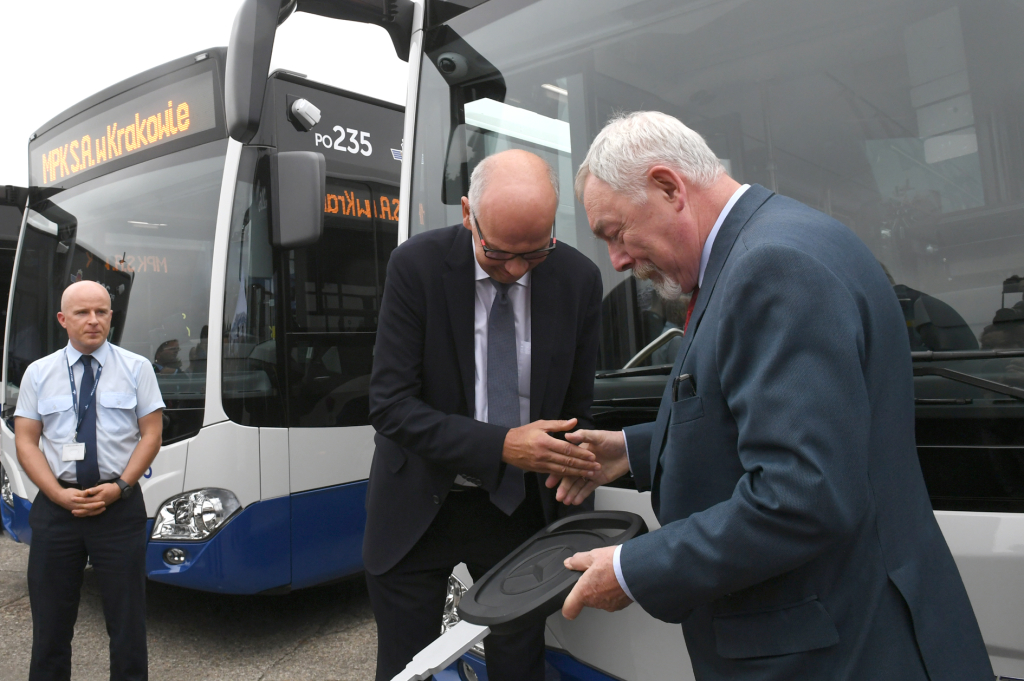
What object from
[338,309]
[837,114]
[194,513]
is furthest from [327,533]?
[837,114]

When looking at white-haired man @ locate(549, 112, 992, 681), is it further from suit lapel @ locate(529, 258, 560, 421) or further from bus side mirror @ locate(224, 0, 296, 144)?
bus side mirror @ locate(224, 0, 296, 144)

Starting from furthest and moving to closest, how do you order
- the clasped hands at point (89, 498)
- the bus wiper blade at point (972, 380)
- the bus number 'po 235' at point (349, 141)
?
the bus number 'po 235' at point (349, 141)
the clasped hands at point (89, 498)
the bus wiper blade at point (972, 380)

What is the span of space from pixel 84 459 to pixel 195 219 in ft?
5.10

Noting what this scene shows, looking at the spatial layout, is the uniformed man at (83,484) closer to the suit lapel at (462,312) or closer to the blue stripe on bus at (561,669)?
the blue stripe on bus at (561,669)

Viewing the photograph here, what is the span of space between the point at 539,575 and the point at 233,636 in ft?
11.7

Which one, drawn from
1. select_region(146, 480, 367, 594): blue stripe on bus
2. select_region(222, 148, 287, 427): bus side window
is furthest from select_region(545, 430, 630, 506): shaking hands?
select_region(222, 148, 287, 427): bus side window

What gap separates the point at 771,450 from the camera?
114 cm

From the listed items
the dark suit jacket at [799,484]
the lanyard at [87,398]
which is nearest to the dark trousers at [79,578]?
the lanyard at [87,398]

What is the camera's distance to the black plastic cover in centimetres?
139

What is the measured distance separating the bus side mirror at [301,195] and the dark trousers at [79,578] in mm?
1340

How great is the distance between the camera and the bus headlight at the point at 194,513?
156 inches

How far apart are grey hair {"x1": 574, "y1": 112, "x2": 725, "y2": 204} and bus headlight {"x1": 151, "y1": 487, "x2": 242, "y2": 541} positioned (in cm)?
320

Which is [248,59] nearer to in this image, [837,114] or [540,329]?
[540,329]

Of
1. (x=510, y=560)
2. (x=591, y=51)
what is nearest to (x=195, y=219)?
(x=591, y=51)
